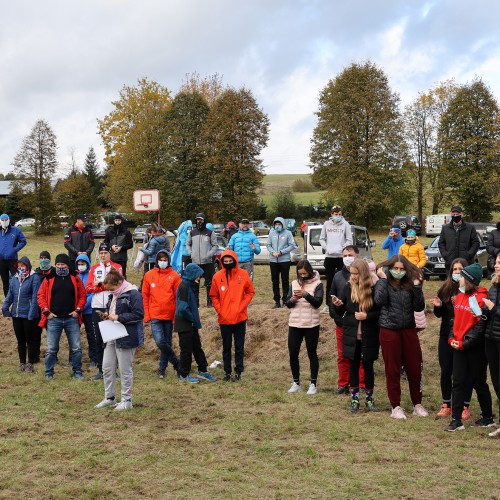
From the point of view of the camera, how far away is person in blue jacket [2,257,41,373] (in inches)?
434

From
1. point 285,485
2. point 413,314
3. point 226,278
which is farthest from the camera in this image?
point 226,278

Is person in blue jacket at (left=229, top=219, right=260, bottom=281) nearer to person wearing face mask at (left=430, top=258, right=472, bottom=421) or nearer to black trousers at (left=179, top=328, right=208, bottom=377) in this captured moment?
black trousers at (left=179, top=328, right=208, bottom=377)

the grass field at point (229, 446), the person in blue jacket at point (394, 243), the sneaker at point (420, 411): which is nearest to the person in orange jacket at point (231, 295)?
the grass field at point (229, 446)

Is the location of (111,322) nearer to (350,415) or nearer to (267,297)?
(350,415)

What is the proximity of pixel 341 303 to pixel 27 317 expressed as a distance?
574cm

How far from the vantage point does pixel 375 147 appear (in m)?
49.0

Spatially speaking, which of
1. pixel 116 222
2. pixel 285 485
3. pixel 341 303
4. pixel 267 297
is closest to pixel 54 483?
pixel 285 485

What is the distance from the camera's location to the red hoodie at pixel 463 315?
7.27 m

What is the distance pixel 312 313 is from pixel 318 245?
11527 millimetres

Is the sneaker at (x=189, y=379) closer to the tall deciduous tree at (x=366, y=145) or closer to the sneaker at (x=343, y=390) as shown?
the sneaker at (x=343, y=390)

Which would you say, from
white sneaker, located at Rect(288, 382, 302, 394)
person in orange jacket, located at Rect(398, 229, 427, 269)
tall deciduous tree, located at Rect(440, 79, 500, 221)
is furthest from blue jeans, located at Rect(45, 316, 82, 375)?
tall deciduous tree, located at Rect(440, 79, 500, 221)

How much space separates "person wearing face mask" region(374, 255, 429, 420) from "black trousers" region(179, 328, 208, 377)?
3.34 m

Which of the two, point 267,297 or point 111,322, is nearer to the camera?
point 111,322

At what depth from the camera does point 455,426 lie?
7.31 meters
